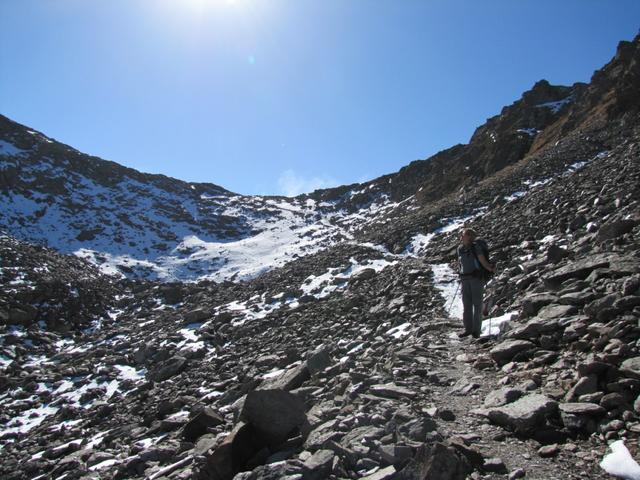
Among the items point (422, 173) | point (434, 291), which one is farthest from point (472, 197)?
point (422, 173)

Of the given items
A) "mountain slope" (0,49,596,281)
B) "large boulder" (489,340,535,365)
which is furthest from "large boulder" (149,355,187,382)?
"mountain slope" (0,49,596,281)

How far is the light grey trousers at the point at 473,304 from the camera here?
8594 mm

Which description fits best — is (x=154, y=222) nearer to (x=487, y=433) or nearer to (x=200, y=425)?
(x=200, y=425)

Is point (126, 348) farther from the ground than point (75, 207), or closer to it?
closer to it

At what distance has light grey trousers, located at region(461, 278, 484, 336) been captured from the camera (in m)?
8.59

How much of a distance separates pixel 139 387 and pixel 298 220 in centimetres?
6293

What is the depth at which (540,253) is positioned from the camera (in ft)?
38.6

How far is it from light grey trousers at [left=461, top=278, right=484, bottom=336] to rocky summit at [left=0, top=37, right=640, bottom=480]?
0.45m

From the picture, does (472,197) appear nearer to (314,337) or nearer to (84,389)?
(314,337)

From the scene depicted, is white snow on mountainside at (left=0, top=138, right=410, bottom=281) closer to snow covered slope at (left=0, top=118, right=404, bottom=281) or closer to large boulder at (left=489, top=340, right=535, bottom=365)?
snow covered slope at (left=0, top=118, right=404, bottom=281)

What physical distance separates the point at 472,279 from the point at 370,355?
293 cm

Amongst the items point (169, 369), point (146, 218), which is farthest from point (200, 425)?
point (146, 218)

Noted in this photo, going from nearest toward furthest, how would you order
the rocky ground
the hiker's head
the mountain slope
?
the rocky ground < the hiker's head < the mountain slope

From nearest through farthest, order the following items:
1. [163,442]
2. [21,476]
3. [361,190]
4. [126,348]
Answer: [163,442] → [21,476] → [126,348] → [361,190]
